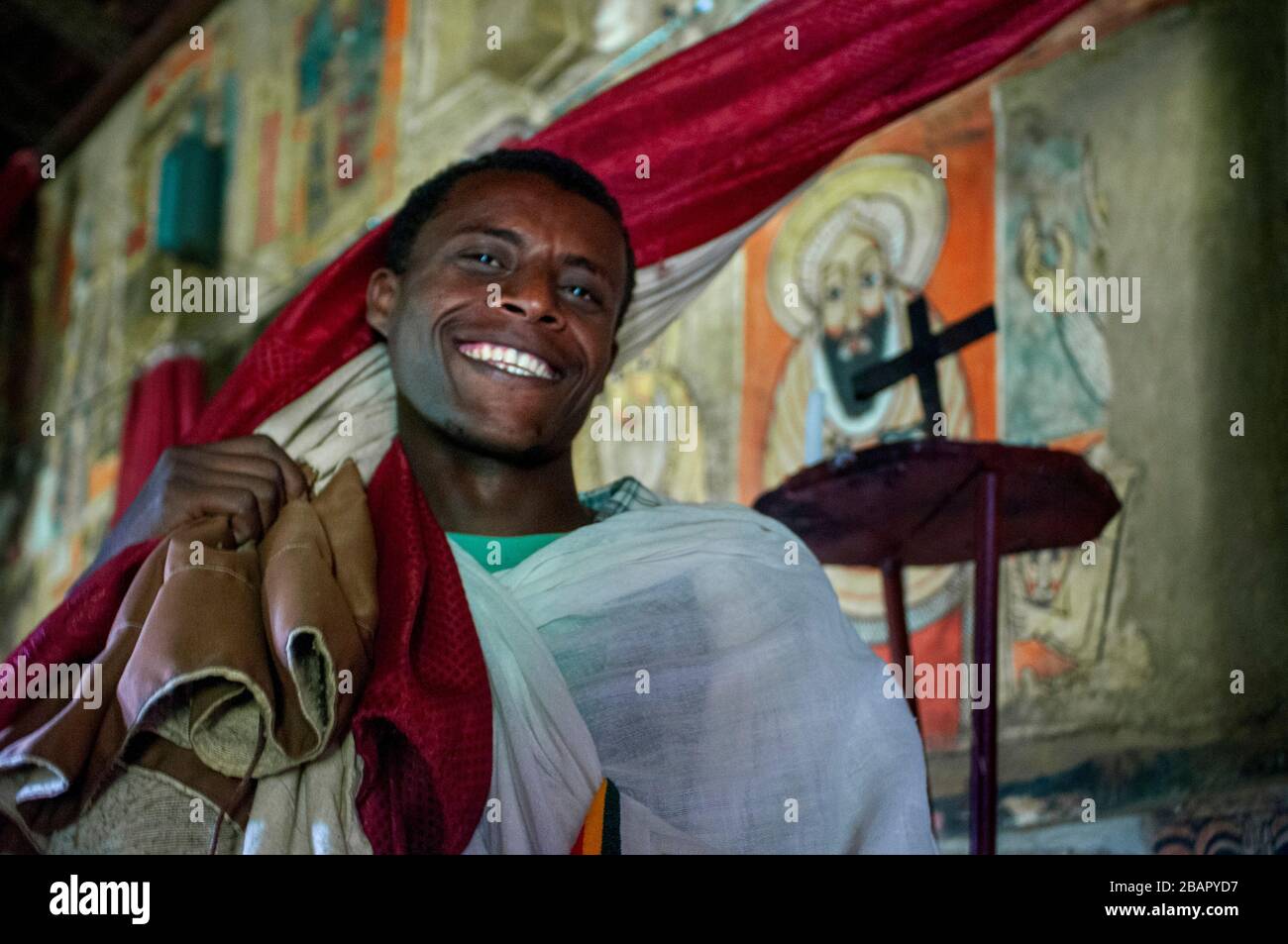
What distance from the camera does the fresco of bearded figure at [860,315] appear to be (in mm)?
2951

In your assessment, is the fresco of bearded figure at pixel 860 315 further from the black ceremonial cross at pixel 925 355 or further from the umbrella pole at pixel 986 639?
the umbrella pole at pixel 986 639

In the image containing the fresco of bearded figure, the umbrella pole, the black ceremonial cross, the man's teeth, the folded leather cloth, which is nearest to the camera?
the folded leather cloth

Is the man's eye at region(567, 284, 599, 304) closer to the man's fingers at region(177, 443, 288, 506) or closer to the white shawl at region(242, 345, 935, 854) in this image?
the white shawl at region(242, 345, 935, 854)

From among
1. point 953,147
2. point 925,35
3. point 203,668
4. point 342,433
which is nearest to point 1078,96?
point 953,147

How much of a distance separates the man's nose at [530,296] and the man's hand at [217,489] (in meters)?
0.32

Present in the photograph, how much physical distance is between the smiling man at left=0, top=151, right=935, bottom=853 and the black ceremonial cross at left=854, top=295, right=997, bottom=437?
0.57 m

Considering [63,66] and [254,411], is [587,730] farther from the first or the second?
[63,66]

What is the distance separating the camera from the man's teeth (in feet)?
5.58

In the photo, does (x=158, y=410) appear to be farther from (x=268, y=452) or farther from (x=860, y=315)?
(x=268, y=452)

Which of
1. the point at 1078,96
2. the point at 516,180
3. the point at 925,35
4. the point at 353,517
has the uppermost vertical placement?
→ the point at 1078,96

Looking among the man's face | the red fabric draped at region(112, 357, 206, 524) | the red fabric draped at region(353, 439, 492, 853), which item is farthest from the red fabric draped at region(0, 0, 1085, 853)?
the red fabric draped at region(112, 357, 206, 524)

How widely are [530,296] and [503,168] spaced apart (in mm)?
210

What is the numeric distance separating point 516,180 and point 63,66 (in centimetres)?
612
